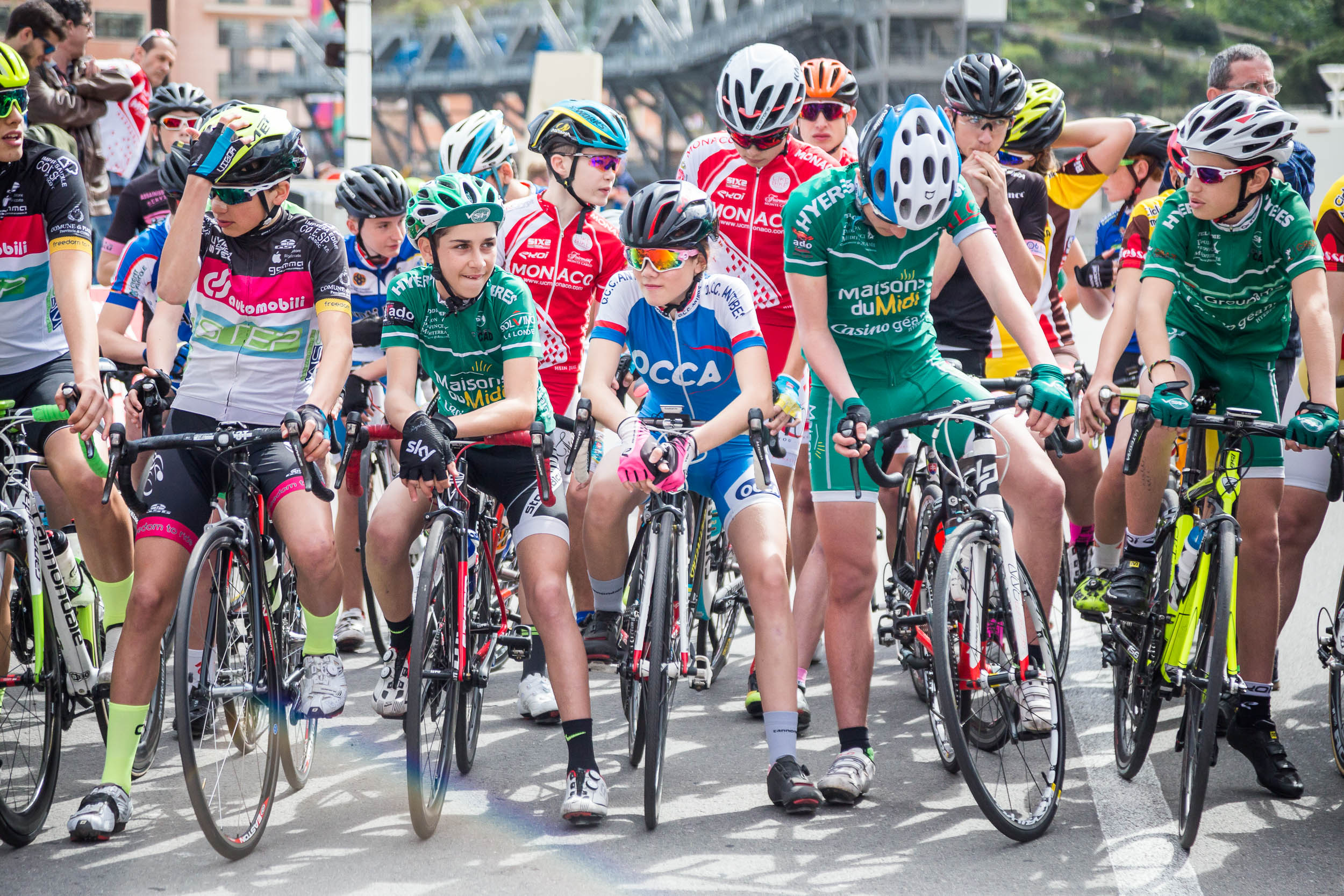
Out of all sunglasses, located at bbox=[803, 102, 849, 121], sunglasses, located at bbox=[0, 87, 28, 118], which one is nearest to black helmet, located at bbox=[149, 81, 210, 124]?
sunglasses, located at bbox=[0, 87, 28, 118]

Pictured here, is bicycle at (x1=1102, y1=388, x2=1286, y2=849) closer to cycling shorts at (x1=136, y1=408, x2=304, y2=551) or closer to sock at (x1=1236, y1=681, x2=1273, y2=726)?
sock at (x1=1236, y1=681, x2=1273, y2=726)

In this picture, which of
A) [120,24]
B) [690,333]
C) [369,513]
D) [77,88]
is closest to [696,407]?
[690,333]

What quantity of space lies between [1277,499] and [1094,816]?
4.54 ft

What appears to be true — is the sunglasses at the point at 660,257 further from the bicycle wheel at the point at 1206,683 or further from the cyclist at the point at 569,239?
the bicycle wheel at the point at 1206,683

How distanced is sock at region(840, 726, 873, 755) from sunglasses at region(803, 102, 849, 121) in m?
3.72

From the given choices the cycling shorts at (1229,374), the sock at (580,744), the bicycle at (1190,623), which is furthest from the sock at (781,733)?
the cycling shorts at (1229,374)

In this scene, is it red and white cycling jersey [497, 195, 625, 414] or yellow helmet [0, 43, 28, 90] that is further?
red and white cycling jersey [497, 195, 625, 414]

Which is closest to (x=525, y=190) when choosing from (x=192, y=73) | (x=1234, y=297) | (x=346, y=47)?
(x=1234, y=297)

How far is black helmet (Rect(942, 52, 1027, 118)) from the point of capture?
20.4ft

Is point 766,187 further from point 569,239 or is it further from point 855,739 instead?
Result: point 855,739

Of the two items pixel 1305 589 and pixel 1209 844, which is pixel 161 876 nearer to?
pixel 1209 844

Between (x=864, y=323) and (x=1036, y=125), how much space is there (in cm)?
211

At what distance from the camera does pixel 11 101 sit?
5.20 meters

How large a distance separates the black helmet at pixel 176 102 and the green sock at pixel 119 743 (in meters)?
4.31
